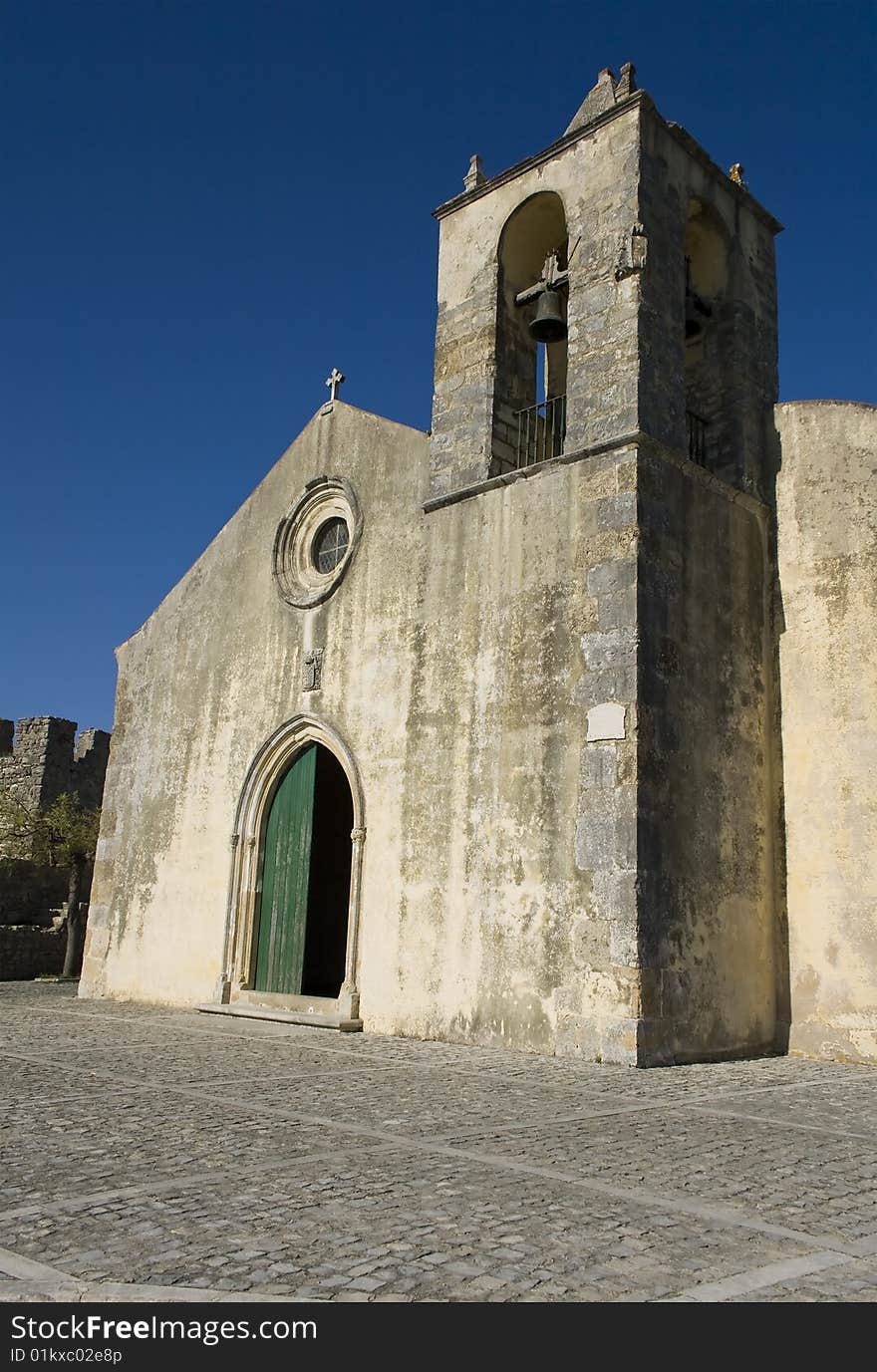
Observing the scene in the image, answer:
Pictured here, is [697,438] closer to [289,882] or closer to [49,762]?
[289,882]

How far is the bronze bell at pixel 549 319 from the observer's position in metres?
10.8

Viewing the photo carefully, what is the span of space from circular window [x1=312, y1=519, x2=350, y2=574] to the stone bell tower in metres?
1.69

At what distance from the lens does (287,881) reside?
39.2ft

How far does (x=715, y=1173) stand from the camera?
4.66 metres

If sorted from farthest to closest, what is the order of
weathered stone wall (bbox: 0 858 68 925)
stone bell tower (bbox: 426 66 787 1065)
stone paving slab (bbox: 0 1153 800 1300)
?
1. weathered stone wall (bbox: 0 858 68 925)
2. stone bell tower (bbox: 426 66 787 1065)
3. stone paving slab (bbox: 0 1153 800 1300)

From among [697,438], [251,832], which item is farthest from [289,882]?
[697,438]

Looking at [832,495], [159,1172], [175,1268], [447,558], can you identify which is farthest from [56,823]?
[175,1268]

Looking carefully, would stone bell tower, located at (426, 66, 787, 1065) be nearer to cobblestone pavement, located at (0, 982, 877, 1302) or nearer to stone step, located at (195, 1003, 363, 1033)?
cobblestone pavement, located at (0, 982, 877, 1302)

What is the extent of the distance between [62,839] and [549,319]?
11.8 meters

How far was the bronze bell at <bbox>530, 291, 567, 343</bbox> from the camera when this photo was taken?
35.6ft

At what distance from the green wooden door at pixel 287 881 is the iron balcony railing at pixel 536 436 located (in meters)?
3.82

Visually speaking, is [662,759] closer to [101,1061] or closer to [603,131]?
[101,1061]

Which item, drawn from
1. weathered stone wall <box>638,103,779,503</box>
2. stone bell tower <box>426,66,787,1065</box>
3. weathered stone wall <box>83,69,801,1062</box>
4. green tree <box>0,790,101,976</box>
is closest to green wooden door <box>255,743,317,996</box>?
weathered stone wall <box>83,69,801,1062</box>

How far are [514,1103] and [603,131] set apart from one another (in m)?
8.76
